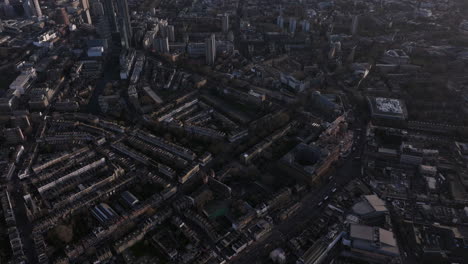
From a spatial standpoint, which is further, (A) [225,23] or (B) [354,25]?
(A) [225,23]

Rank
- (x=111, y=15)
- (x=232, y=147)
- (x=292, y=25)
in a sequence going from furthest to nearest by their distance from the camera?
(x=292, y=25)
(x=111, y=15)
(x=232, y=147)

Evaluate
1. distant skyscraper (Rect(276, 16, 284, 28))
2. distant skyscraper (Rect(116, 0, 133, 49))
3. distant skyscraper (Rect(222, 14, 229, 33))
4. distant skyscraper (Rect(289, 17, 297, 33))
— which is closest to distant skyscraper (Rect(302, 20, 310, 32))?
distant skyscraper (Rect(289, 17, 297, 33))

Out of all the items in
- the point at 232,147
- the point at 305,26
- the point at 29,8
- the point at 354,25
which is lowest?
the point at 232,147

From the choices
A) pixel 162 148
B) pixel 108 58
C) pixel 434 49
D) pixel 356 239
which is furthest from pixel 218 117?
pixel 434 49

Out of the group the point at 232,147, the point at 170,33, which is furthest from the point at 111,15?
the point at 232,147

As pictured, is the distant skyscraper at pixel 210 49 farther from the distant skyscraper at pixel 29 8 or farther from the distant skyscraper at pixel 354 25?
the distant skyscraper at pixel 29 8

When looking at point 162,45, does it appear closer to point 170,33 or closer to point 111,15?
point 170,33

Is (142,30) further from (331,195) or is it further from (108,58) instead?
(331,195)

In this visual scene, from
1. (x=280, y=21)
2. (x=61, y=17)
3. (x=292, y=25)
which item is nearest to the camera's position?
(x=292, y=25)

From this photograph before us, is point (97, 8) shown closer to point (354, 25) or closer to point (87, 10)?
point (87, 10)

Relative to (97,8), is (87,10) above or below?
above
